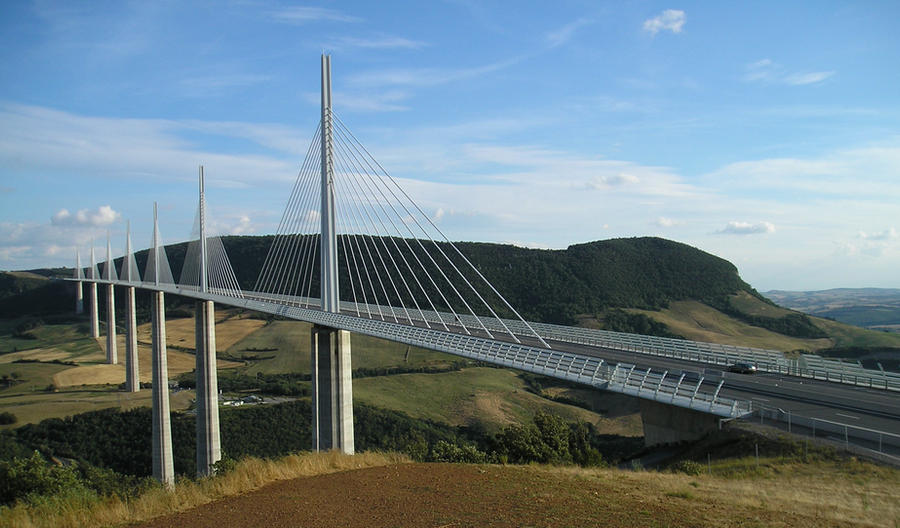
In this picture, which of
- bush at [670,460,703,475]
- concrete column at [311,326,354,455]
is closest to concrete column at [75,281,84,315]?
concrete column at [311,326,354,455]

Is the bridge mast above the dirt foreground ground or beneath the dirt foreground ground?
above

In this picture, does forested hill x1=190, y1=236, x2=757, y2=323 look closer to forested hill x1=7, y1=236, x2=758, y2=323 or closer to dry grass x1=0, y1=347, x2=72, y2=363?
forested hill x1=7, y1=236, x2=758, y2=323

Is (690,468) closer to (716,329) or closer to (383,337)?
(383,337)

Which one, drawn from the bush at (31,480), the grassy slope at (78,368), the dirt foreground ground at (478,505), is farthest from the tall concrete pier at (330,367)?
the grassy slope at (78,368)

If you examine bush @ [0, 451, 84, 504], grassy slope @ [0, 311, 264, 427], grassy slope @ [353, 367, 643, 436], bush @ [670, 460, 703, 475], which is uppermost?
bush @ [670, 460, 703, 475]

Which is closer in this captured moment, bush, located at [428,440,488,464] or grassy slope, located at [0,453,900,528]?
grassy slope, located at [0,453,900,528]

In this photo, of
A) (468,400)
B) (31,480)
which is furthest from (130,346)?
(31,480)
